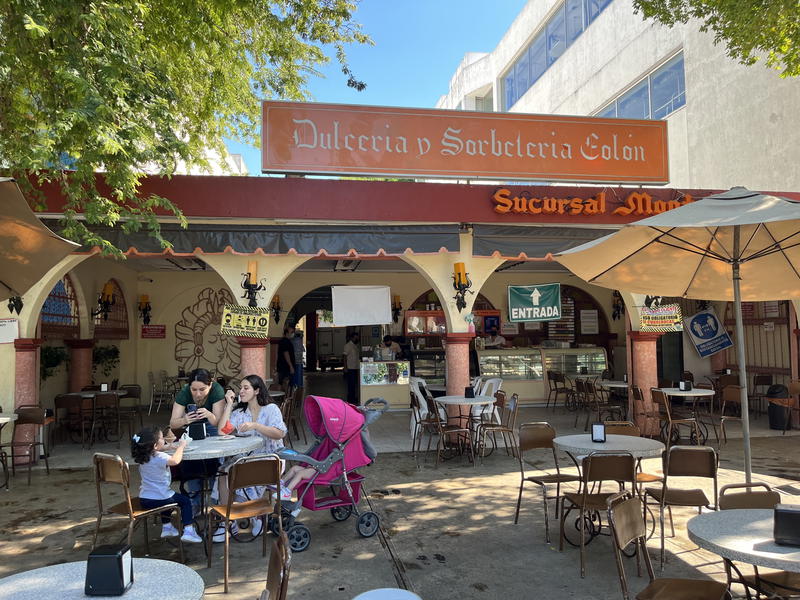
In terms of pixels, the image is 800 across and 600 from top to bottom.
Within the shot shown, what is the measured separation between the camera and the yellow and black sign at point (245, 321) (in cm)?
814

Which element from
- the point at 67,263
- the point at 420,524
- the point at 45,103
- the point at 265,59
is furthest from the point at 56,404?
the point at 265,59

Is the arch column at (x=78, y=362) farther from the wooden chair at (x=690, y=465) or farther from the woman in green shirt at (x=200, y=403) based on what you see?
the wooden chair at (x=690, y=465)

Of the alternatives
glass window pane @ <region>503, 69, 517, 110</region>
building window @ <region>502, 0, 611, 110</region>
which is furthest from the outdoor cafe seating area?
glass window pane @ <region>503, 69, 517, 110</region>

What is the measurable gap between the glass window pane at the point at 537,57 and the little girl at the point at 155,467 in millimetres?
21716

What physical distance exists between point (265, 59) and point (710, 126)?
11.1 metres

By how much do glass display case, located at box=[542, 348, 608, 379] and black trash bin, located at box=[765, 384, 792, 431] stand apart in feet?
12.9

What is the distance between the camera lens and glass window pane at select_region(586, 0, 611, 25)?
18.0m

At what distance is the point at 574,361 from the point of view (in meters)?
13.5

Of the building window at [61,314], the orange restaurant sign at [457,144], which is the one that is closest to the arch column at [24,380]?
the building window at [61,314]

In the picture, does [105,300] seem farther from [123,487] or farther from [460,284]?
[123,487]

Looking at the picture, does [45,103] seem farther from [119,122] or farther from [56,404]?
[56,404]

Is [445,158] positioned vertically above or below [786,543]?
above

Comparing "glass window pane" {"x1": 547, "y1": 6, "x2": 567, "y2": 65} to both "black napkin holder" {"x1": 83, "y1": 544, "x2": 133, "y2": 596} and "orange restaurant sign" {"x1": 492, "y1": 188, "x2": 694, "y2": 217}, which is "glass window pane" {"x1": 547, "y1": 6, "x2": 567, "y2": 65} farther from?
"black napkin holder" {"x1": 83, "y1": 544, "x2": 133, "y2": 596}

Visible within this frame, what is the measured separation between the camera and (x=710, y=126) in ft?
47.2
